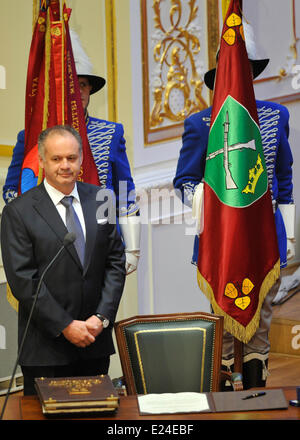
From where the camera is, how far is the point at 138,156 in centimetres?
488

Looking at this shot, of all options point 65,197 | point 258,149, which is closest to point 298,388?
point 65,197

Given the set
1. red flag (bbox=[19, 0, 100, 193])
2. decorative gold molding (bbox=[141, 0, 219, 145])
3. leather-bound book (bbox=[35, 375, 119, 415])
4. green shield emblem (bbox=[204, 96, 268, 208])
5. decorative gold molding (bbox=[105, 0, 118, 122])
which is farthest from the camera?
decorative gold molding (bbox=[141, 0, 219, 145])

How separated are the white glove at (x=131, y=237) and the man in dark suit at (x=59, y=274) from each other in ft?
2.09

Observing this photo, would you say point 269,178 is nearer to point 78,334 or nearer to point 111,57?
point 78,334

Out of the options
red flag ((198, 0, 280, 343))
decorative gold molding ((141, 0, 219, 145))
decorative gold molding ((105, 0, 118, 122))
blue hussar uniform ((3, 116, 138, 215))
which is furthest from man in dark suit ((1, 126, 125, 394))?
decorative gold molding ((141, 0, 219, 145))

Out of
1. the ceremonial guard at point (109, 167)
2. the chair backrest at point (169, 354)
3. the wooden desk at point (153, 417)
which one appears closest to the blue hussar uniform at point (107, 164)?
the ceremonial guard at point (109, 167)

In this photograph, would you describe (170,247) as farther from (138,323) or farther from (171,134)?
(138,323)

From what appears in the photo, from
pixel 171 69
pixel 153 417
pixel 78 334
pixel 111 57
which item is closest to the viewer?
pixel 153 417

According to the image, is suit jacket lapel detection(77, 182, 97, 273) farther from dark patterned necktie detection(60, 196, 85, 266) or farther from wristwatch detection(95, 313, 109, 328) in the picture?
wristwatch detection(95, 313, 109, 328)

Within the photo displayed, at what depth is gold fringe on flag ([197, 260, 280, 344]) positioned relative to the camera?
11.0 ft

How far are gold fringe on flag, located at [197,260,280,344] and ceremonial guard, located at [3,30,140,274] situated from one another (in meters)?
0.32

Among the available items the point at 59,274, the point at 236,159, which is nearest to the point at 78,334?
the point at 59,274

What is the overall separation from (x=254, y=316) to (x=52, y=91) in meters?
1.21

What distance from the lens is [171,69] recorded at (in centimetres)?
514
